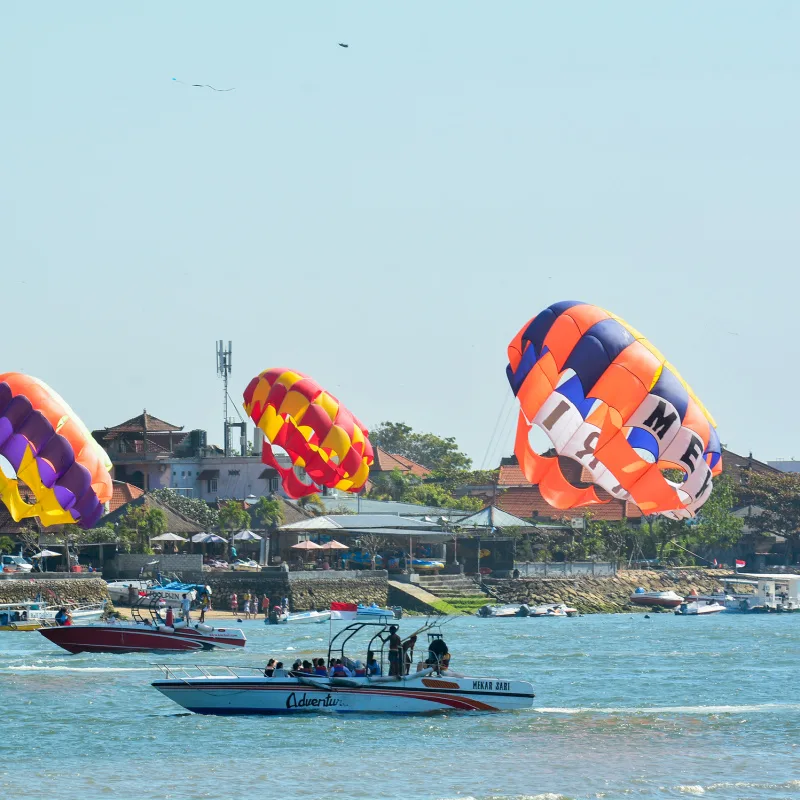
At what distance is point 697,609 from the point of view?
8769 cm

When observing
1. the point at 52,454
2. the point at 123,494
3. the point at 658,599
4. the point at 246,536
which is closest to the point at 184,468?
the point at 123,494

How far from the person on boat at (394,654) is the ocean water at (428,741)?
3.65 ft

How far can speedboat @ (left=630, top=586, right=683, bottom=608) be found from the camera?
90062 millimetres

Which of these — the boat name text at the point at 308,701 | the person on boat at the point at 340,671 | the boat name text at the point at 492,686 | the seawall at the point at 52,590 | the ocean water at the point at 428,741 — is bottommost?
the ocean water at the point at 428,741

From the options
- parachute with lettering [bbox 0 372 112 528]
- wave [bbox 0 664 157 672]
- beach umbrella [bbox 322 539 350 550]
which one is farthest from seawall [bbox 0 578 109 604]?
wave [bbox 0 664 157 672]

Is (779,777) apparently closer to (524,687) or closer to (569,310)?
(524,687)

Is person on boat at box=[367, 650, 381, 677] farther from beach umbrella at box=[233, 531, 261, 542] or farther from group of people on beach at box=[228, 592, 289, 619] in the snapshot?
beach umbrella at box=[233, 531, 261, 542]

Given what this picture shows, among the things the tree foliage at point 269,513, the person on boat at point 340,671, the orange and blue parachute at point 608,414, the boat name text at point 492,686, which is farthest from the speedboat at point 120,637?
the tree foliage at point 269,513

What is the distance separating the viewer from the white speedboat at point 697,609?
286 feet

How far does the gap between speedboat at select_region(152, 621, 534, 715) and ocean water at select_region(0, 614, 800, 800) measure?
31cm

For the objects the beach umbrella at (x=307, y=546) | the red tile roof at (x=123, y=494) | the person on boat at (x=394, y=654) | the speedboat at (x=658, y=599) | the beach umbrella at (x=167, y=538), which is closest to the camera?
the person on boat at (x=394, y=654)

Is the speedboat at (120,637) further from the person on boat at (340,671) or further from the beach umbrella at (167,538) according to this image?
the beach umbrella at (167,538)

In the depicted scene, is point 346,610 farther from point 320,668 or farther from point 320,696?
point 320,696

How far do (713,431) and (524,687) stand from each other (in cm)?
789
